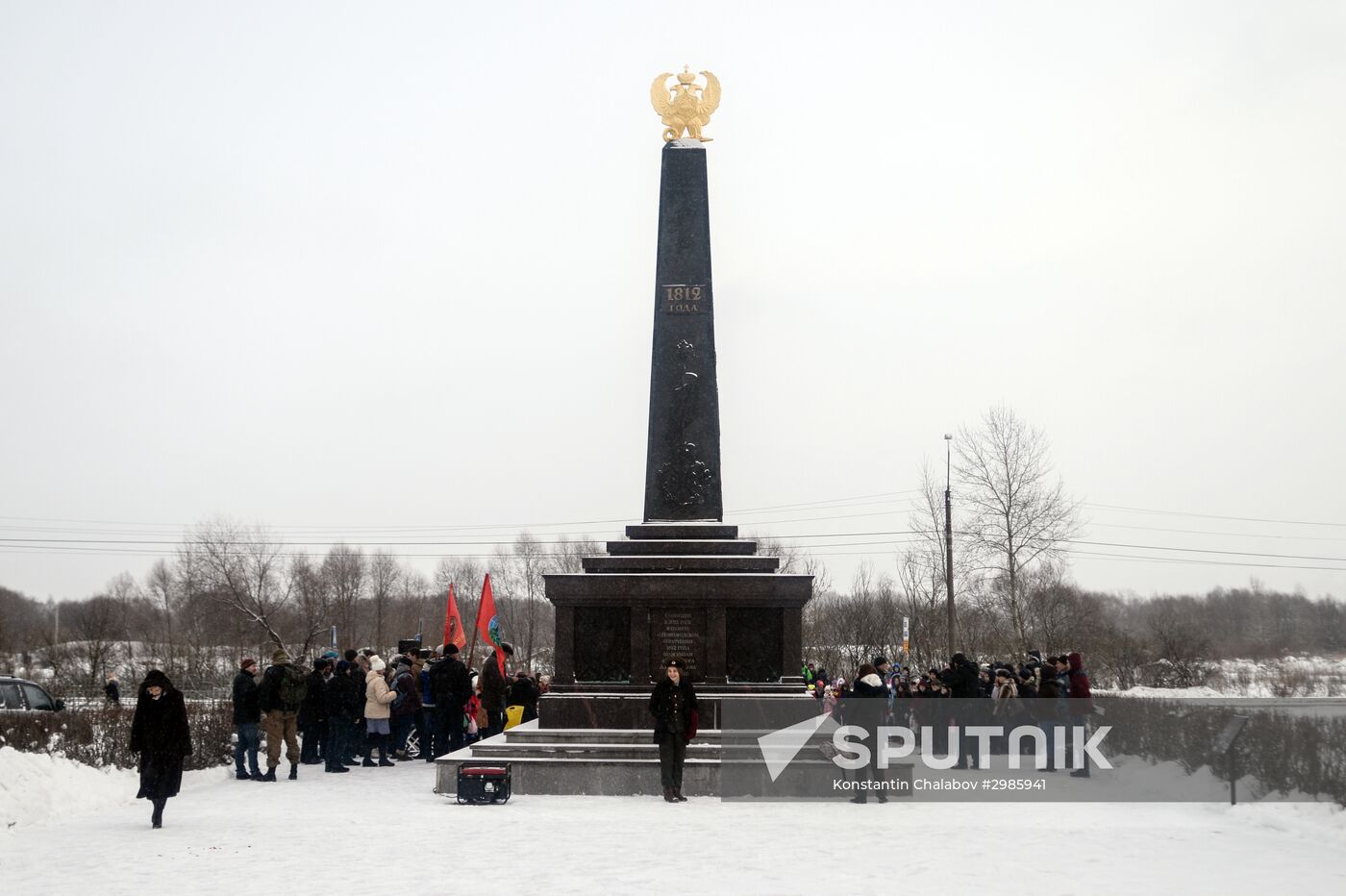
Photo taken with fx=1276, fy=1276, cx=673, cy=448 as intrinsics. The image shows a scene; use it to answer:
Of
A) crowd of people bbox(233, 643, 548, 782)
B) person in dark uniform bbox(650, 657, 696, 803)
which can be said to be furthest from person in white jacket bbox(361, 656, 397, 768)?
person in dark uniform bbox(650, 657, 696, 803)

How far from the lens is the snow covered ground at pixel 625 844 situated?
10094 millimetres

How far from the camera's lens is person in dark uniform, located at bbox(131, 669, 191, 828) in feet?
42.7

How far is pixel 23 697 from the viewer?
64.9 ft

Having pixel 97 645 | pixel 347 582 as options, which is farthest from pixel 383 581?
pixel 97 645

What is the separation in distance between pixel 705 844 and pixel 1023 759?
1015 cm

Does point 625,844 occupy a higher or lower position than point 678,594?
lower

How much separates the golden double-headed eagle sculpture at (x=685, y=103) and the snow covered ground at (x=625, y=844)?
35.9 ft

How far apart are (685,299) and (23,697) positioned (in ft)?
39.4

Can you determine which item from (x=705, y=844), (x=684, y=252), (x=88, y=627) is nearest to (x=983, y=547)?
(x=684, y=252)

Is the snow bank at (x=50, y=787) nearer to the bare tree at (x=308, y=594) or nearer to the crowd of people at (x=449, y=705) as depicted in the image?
the crowd of people at (x=449, y=705)

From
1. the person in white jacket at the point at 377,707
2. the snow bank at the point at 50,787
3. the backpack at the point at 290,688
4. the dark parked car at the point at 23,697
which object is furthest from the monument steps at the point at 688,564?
the dark parked car at the point at 23,697

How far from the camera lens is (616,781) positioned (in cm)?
1622

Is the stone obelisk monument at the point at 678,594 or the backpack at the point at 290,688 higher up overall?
the stone obelisk monument at the point at 678,594

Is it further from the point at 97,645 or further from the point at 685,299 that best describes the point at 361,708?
the point at 97,645
